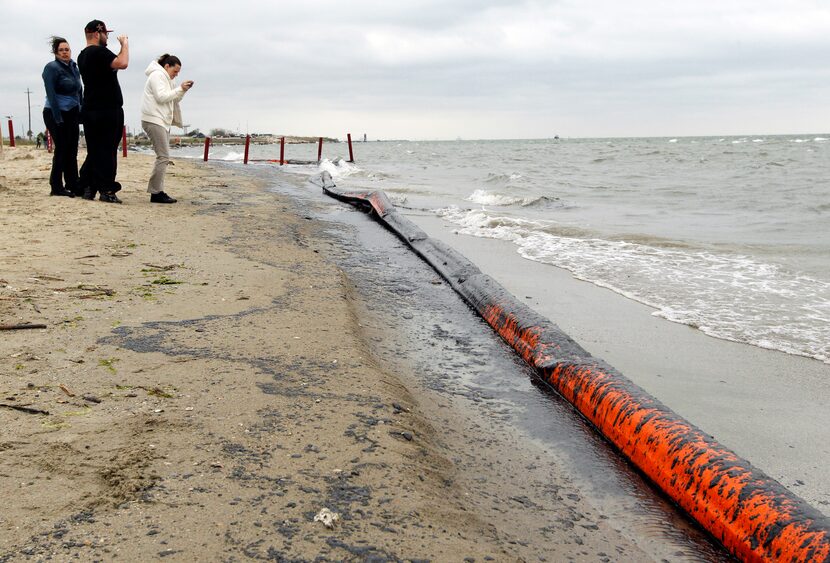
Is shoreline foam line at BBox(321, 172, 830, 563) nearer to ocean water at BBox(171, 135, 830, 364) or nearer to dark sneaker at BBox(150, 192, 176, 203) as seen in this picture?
ocean water at BBox(171, 135, 830, 364)

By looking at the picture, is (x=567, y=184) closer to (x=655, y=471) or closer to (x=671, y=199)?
(x=671, y=199)

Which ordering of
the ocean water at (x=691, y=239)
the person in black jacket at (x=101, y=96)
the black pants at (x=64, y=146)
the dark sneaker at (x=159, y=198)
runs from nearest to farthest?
the ocean water at (x=691, y=239) → the person in black jacket at (x=101, y=96) → the black pants at (x=64, y=146) → the dark sneaker at (x=159, y=198)

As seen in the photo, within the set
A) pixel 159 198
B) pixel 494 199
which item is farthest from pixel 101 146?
pixel 494 199

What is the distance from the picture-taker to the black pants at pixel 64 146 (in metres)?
7.74

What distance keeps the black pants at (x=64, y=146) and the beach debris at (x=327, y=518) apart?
285 inches

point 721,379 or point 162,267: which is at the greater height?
point 162,267

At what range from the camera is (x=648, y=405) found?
2.77 meters

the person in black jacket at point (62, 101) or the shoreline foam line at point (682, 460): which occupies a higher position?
the person in black jacket at point (62, 101)

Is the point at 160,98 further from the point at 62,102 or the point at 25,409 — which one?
the point at 25,409

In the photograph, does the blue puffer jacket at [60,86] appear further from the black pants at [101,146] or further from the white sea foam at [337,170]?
the white sea foam at [337,170]

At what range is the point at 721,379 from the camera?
363 centimetres

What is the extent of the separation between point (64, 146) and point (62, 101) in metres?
0.58

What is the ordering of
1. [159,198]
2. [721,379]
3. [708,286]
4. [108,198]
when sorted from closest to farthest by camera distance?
[721,379], [708,286], [108,198], [159,198]

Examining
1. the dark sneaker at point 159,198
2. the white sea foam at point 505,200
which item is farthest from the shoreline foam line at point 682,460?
the white sea foam at point 505,200
